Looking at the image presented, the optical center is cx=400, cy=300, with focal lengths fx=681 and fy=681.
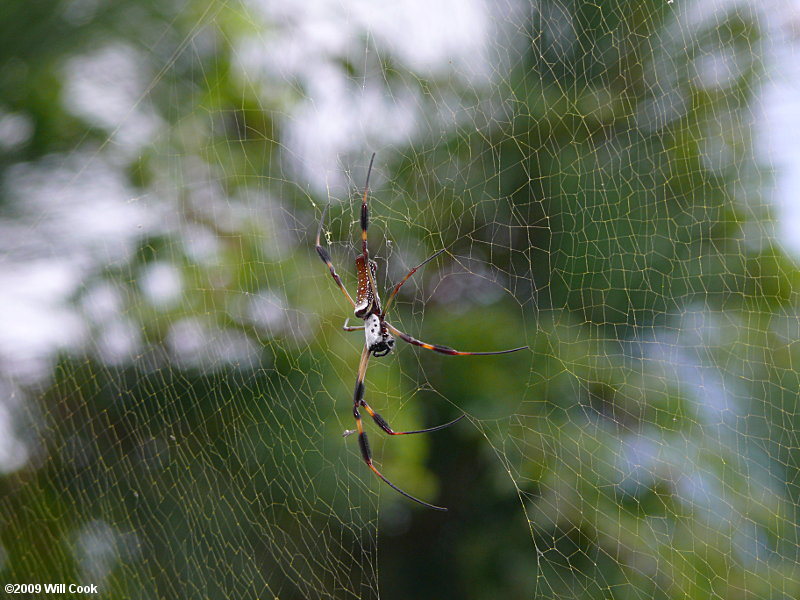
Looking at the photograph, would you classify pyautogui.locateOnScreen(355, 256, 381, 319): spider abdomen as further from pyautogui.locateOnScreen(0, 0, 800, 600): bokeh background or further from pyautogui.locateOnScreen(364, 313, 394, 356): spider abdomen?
pyautogui.locateOnScreen(0, 0, 800, 600): bokeh background

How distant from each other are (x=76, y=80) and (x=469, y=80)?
706 mm

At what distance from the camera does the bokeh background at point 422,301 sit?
42.2 inches

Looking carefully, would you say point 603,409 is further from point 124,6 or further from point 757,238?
point 124,6

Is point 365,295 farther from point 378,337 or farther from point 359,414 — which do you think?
point 359,414

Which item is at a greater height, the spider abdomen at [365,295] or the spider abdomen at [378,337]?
the spider abdomen at [365,295]

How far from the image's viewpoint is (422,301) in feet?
4.08

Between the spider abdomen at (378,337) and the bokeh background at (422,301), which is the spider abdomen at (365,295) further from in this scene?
the bokeh background at (422,301)

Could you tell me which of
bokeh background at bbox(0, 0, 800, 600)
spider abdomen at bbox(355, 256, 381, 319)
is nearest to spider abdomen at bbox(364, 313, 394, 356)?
spider abdomen at bbox(355, 256, 381, 319)

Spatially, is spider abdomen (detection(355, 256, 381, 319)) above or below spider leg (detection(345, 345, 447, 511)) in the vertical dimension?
above

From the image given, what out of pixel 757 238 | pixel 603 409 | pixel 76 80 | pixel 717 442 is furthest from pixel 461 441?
pixel 76 80

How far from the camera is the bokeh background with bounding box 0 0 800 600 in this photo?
1.07 m

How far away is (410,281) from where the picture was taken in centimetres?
142

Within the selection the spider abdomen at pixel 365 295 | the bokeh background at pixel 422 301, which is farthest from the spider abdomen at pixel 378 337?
the bokeh background at pixel 422 301

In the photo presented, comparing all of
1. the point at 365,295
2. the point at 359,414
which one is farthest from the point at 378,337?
the point at 359,414
